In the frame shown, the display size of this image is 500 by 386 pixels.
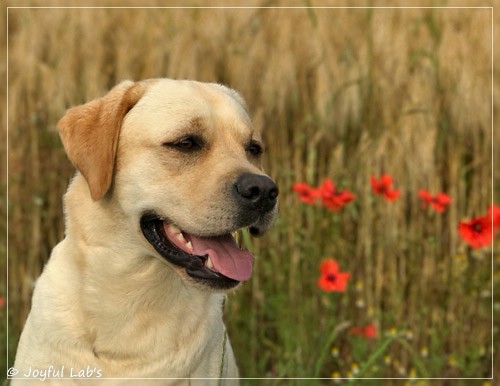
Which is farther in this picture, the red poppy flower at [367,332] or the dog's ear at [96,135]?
the red poppy flower at [367,332]

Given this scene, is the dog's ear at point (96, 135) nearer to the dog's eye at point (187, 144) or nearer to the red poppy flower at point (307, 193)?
the dog's eye at point (187, 144)

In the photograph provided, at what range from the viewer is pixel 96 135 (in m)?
3.28

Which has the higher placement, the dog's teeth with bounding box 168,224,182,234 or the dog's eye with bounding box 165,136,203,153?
the dog's eye with bounding box 165,136,203,153

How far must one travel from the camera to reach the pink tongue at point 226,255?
3219mm

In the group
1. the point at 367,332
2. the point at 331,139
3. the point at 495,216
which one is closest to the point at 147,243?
the point at 367,332

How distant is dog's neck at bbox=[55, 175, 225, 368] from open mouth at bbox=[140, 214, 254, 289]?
85 millimetres

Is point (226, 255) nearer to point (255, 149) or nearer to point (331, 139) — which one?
point (255, 149)

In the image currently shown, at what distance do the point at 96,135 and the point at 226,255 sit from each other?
0.66 meters

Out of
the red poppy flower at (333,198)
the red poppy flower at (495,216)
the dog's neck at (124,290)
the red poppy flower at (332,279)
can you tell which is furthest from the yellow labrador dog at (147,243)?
the red poppy flower at (495,216)

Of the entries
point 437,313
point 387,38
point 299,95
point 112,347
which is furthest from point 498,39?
point 112,347

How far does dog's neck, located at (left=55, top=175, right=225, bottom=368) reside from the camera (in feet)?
10.8

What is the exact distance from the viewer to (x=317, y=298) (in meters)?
4.95

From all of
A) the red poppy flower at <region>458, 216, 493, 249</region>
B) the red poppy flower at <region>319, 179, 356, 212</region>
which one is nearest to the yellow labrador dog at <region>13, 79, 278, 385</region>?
the red poppy flower at <region>319, 179, 356, 212</region>

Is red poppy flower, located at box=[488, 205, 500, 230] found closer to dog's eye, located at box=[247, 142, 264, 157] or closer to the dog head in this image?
dog's eye, located at box=[247, 142, 264, 157]
